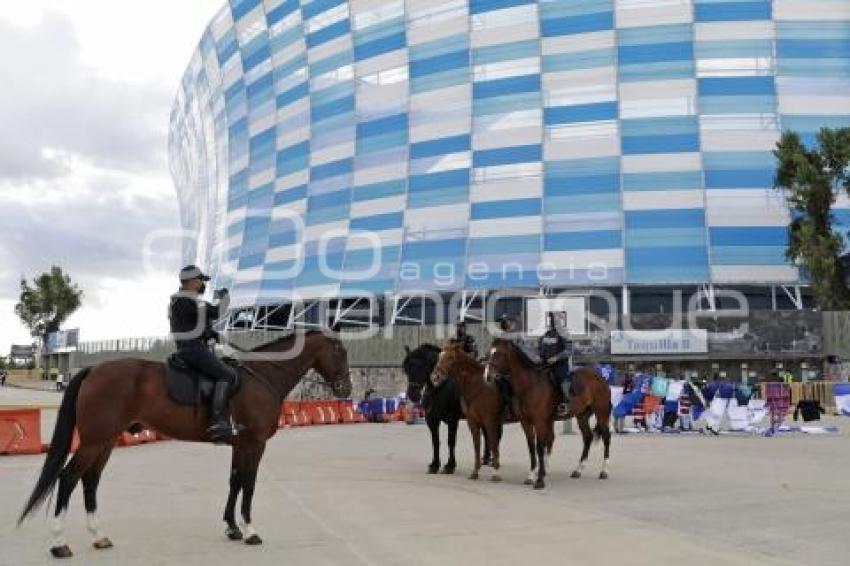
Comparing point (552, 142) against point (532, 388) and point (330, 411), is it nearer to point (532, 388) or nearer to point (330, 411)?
point (330, 411)

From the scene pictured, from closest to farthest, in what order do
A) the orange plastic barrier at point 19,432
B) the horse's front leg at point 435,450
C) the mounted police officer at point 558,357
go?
the mounted police officer at point 558,357 < the horse's front leg at point 435,450 < the orange plastic barrier at point 19,432

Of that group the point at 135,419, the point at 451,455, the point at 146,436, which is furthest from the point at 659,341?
the point at 135,419

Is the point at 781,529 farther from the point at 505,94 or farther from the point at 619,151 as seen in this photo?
the point at 505,94

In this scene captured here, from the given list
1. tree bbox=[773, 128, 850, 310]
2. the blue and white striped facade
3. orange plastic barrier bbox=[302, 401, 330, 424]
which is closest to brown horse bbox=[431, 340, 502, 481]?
orange plastic barrier bbox=[302, 401, 330, 424]

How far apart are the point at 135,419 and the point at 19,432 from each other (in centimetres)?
1215

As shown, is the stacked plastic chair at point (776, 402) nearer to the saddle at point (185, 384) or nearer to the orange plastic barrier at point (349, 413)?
the orange plastic barrier at point (349, 413)

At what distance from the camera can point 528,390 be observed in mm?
13555

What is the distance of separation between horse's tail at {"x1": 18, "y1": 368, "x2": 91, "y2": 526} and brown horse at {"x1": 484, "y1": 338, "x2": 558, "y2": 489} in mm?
6707

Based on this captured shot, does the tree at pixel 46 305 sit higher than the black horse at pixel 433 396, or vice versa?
the tree at pixel 46 305

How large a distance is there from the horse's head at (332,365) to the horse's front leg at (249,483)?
1460 mm

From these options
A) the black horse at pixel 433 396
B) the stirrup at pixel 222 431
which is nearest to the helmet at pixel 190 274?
the stirrup at pixel 222 431

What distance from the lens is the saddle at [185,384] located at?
8.82 metres

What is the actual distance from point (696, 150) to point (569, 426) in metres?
25.5

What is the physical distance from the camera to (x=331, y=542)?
27.6ft
